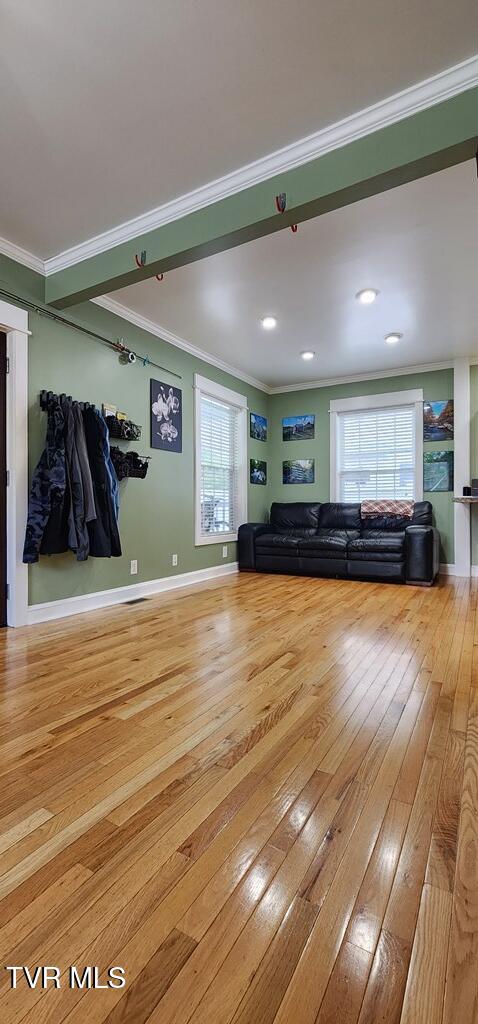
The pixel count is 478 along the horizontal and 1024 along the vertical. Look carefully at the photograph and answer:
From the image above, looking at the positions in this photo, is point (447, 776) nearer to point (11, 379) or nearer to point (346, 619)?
point (346, 619)

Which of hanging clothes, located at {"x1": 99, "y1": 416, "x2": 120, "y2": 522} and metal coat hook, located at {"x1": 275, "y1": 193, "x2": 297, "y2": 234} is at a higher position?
metal coat hook, located at {"x1": 275, "y1": 193, "x2": 297, "y2": 234}

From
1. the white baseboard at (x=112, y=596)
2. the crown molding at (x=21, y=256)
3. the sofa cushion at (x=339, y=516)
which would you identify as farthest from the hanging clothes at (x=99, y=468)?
the sofa cushion at (x=339, y=516)

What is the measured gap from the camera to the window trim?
18.9 feet

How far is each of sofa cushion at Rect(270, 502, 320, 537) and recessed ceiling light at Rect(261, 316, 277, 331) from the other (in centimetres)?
258

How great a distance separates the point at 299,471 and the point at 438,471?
6.28 feet

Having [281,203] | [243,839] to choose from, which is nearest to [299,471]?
[281,203]

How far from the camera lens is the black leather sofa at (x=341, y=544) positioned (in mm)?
4891

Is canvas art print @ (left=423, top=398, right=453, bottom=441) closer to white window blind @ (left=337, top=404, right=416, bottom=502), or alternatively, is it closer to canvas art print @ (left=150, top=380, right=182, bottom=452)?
white window blind @ (left=337, top=404, right=416, bottom=502)

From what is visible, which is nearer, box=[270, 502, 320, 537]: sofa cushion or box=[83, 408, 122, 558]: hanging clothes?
box=[83, 408, 122, 558]: hanging clothes

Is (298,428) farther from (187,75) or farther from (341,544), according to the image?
(187,75)

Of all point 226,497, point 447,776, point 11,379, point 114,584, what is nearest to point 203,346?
point 226,497

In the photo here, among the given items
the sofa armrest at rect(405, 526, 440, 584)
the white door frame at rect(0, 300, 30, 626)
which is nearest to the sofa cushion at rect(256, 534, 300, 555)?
the sofa armrest at rect(405, 526, 440, 584)

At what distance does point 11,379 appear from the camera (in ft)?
10.2

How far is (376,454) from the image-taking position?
6.11m
